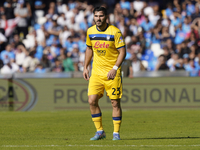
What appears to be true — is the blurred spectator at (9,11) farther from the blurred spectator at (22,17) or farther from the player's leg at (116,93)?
the player's leg at (116,93)

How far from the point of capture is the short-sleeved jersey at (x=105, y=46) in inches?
305

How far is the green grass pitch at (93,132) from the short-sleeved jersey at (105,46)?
4.38ft

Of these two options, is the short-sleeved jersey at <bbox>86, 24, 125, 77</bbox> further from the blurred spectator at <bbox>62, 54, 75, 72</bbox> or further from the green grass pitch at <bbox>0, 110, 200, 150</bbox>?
the blurred spectator at <bbox>62, 54, 75, 72</bbox>

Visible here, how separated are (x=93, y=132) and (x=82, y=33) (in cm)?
1102

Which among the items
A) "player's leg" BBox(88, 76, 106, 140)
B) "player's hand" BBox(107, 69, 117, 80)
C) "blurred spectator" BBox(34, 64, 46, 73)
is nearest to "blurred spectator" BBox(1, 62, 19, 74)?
"blurred spectator" BBox(34, 64, 46, 73)

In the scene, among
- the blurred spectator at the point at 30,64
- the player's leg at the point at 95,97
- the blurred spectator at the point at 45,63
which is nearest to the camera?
the player's leg at the point at 95,97

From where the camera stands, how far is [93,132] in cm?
964

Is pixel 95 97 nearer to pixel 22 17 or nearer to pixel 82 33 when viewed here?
pixel 82 33

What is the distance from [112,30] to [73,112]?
770 centimetres

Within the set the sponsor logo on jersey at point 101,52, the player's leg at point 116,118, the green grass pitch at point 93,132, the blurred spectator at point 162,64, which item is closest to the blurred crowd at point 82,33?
the blurred spectator at point 162,64

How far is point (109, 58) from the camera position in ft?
25.9

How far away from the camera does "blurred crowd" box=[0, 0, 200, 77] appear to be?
17.9m

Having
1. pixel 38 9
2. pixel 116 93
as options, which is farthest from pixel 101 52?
pixel 38 9

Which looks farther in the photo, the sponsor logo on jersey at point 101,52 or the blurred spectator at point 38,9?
the blurred spectator at point 38,9
